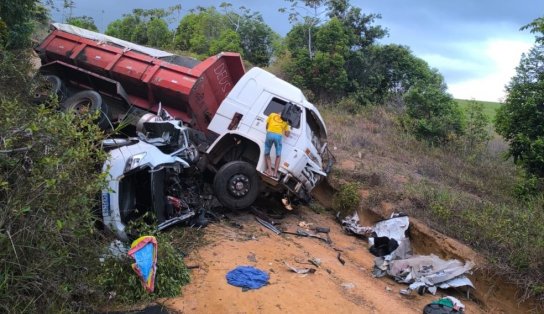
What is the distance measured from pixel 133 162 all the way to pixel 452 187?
25.5ft

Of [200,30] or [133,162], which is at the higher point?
[200,30]

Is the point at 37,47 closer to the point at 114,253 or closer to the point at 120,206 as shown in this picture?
the point at 120,206

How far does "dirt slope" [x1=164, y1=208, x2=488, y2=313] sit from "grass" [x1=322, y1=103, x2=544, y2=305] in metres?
1.06

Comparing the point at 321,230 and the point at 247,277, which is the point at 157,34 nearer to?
the point at 321,230

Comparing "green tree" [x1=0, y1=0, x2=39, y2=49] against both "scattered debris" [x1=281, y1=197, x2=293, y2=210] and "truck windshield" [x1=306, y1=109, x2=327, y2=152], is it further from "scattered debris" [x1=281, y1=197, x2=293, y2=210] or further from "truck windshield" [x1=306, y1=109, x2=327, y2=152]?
"scattered debris" [x1=281, y1=197, x2=293, y2=210]

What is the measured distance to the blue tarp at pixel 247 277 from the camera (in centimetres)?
601

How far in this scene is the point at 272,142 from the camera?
8.34 meters

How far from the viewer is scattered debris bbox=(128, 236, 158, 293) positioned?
5191 millimetres

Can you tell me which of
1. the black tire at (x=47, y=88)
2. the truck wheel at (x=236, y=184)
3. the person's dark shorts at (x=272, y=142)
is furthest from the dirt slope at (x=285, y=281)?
the black tire at (x=47, y=88)

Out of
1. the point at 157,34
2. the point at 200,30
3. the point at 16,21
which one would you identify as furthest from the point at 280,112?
the point at 157,34

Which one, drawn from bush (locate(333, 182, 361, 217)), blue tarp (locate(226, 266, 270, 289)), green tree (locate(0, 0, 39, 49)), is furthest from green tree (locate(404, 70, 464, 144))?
green tree (locate(0, 0, 39, 49))

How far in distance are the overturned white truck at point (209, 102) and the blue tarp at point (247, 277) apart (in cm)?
223

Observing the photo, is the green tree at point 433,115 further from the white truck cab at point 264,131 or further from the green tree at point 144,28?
the green tree at point 144,28

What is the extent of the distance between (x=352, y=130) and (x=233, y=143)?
7.17 meters
